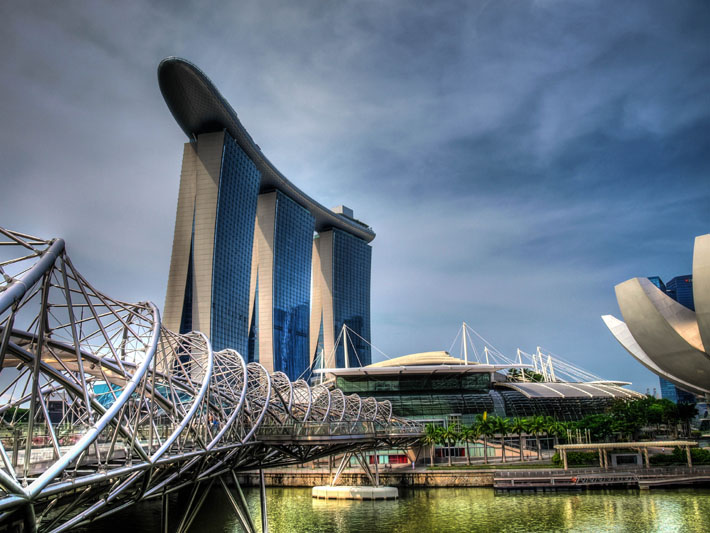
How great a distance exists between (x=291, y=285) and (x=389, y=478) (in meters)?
109

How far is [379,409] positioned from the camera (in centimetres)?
8012

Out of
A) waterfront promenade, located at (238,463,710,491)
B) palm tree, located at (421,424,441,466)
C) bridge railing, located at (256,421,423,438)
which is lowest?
waterfront promenade, located at (238,463,710,491)

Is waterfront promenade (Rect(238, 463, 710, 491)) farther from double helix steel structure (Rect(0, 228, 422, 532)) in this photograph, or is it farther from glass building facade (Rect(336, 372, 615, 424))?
glass building facade (Rect(336, 372, 615, 424))

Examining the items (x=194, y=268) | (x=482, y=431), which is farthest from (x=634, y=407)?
(x=194, y=268)

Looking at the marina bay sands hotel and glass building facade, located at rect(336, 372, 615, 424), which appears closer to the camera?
glass building facade, located at rect(336, 372, 615, 424)

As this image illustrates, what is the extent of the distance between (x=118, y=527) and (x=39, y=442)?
17929 mm

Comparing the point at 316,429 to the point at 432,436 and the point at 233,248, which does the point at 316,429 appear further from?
the point at 233,248

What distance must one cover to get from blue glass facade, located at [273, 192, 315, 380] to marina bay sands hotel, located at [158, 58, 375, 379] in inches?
12.5

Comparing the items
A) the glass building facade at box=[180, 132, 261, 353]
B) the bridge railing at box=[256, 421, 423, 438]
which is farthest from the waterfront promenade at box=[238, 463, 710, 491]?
the glass building facade at box=[180, 132, 261, 353]

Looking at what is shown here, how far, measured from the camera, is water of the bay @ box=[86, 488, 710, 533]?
3978cm

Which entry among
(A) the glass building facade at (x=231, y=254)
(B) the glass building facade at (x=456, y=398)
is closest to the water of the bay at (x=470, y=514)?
(B) the glass building facade at (x=456, y=398)

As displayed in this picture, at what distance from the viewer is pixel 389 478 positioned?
2726 inches

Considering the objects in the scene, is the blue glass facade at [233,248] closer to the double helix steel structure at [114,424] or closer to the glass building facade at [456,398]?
the glass building facade at [456,398]

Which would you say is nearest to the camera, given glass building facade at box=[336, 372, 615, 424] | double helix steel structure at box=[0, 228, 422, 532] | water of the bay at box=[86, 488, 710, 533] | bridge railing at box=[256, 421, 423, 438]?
double helix steel structure at box=[0, 228, 422, 532]
